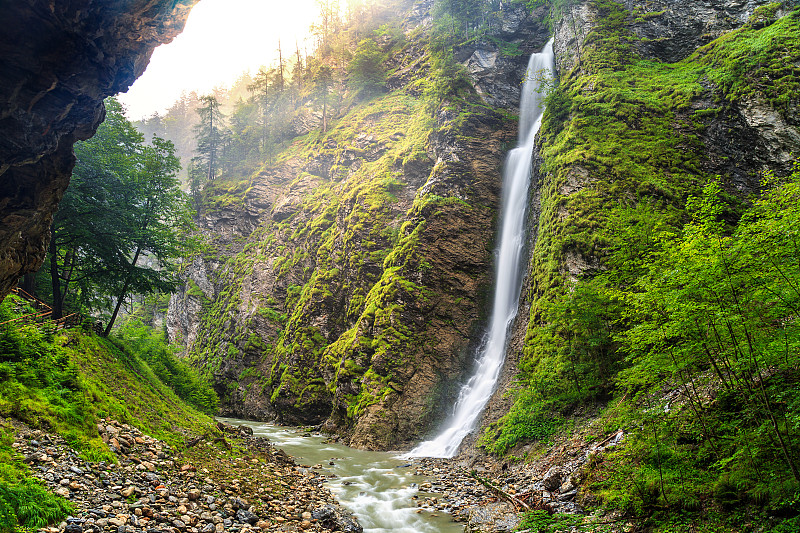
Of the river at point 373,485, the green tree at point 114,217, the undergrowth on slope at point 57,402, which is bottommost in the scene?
the river at point 373,485

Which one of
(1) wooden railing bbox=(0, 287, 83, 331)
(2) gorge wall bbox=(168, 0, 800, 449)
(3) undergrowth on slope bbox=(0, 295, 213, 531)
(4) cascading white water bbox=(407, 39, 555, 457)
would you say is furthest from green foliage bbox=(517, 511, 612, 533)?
(1) wooden railing bbox=(0, 287, 83, 331)

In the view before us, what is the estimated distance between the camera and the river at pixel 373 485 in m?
9.12

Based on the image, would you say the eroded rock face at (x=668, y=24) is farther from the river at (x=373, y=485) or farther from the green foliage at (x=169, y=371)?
the green foliage at (x=169, y=371)

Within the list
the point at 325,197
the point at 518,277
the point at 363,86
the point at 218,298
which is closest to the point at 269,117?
the point at 363,86

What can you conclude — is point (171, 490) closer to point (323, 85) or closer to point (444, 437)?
point (444, 437)

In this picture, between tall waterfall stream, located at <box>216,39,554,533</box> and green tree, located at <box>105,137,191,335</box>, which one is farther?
green tree, located at <box>105,137,191,335</box>

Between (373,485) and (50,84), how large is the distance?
480 inches

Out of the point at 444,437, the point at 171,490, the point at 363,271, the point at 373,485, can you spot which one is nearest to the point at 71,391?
the point at 171,490

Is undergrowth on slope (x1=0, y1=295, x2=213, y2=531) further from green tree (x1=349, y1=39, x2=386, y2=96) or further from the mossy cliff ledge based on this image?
green tree (x1=349, y1=39, x2=386, y2=96)

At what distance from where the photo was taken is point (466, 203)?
24594mm

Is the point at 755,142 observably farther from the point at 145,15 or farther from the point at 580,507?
the point at 145,15

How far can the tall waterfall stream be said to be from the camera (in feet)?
32.0

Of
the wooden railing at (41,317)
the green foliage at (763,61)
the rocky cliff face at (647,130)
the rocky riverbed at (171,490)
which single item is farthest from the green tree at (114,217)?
the green foliage at (763,61)

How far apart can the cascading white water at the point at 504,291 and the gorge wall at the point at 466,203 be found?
2.83ft
